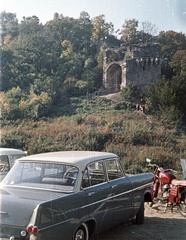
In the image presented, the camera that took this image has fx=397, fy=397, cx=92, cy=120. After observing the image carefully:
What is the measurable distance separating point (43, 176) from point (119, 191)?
1.17m

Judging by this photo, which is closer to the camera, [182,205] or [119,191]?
[119,191]

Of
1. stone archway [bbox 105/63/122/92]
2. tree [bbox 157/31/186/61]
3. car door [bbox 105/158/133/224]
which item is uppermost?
tree [bbox 157/31/186/61]

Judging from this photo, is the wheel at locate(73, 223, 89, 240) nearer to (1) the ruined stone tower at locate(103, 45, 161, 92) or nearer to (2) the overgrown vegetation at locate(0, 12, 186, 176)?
(2) the overgrown vegetation at locate(0, 12, 186, 176)

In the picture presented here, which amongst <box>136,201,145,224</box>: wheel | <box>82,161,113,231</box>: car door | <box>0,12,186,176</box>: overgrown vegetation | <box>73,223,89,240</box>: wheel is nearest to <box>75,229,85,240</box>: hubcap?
<box>73,223,89,240</box>: wheel

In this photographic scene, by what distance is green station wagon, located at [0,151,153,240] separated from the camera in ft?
13.4

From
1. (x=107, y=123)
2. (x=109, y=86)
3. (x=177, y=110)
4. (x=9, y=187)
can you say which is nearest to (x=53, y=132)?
(x=107, y=123)

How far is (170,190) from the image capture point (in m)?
7.18

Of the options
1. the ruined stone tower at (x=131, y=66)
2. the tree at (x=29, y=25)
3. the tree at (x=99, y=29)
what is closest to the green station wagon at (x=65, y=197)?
the ruined stone tower at (x=131, y=66)

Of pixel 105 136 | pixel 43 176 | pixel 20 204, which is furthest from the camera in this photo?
pixel 105 136

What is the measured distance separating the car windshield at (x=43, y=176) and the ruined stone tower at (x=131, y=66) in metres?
29.3

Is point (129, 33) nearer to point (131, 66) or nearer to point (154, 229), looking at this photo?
point (131, 66)

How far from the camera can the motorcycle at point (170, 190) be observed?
698 centimetres

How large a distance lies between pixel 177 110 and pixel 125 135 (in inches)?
236

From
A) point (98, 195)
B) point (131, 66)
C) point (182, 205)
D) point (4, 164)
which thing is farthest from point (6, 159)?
point (131, 66)
